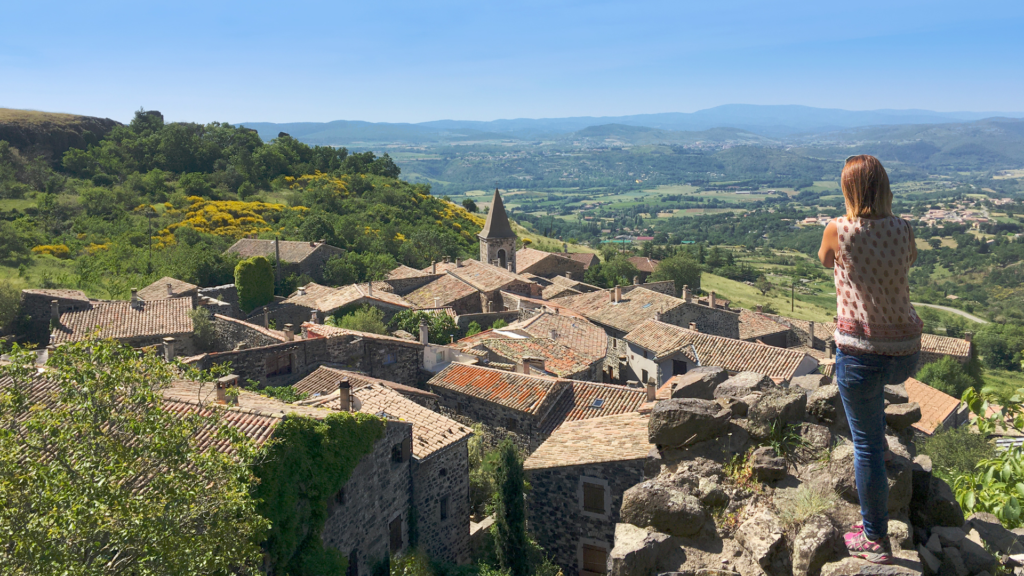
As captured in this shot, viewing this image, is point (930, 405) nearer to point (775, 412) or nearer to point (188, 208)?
point (775, 412)

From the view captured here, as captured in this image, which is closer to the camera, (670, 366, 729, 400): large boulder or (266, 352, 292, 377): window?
(670, 366, 729, 400): large boulder

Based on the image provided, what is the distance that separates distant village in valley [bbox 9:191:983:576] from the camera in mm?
8461

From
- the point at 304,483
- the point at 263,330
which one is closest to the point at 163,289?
the point at 263,330

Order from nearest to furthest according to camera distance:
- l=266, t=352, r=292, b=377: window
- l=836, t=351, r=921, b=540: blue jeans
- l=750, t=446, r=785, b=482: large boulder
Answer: l=836, t=351, r=921, b=540: blue jeans < l=750, t=446, r=785, b=482: large boulder < l=266, t=352, r=292, b=377: window

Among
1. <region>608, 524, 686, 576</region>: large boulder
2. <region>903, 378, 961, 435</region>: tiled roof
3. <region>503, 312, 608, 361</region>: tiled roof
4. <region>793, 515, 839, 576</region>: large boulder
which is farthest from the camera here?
<region>503, 312, 608, 361</region>: tiled roof

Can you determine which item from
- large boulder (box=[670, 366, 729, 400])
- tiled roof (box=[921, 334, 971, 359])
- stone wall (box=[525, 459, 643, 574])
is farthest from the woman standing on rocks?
tiled roof (box=[921, 334, 971, 359])

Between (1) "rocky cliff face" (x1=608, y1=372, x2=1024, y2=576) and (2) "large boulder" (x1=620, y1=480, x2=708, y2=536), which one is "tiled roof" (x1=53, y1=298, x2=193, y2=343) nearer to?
(1) "rocky cliff face" (x1=608, y1=372, x2=1024, y2=576)

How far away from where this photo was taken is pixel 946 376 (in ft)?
144

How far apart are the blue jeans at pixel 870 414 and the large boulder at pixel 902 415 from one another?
298 centimetres

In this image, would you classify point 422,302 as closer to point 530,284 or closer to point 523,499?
point 530,284

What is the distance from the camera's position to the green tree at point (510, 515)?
16047mm

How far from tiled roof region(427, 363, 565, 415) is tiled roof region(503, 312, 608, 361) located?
7841mm

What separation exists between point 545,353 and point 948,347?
110 ft

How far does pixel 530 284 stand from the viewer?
164 ft
